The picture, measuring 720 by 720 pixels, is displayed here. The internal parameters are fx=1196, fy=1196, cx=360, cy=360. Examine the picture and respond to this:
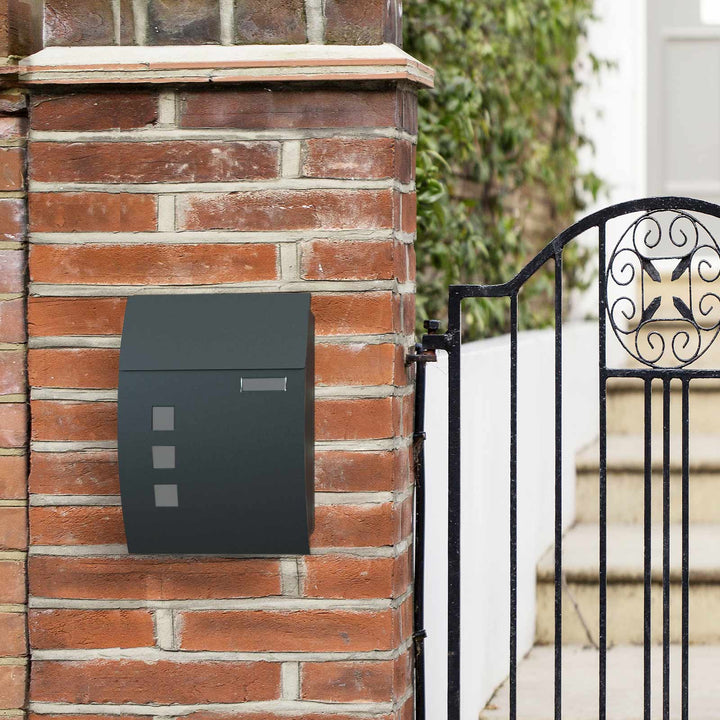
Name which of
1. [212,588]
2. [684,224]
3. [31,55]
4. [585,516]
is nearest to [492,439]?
[585,516]

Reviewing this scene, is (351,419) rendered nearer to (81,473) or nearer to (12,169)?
(81,473)

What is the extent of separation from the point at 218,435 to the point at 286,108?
0.55m

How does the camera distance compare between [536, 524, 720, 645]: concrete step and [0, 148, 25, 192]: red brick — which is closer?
[0, 148, 25, 192]: red brick

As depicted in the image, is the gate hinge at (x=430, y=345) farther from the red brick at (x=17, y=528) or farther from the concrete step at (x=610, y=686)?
the concrete step at (x=610, y=686)

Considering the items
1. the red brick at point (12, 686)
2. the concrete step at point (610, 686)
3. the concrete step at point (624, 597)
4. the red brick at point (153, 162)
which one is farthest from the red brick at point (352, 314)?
the concrete step at point (624, 597)

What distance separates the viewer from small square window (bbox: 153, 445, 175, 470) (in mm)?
1863

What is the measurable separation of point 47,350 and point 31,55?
50 cm

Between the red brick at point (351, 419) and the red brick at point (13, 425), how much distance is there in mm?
506

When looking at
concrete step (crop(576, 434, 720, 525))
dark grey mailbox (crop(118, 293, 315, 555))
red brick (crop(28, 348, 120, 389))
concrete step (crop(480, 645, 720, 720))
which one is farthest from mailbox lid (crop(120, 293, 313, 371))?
concrete step (crop(576, 434, 720, 525))

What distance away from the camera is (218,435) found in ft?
6.09

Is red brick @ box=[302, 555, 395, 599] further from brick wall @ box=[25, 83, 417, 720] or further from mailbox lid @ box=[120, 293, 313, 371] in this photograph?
mailbox lid @ box=[120, 293, 313, 371]

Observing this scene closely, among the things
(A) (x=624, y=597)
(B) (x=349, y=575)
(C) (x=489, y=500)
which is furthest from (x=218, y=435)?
(A) (x=624, y=597)

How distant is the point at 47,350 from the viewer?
201cm

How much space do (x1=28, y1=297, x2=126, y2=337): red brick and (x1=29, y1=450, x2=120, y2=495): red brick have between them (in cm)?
21
